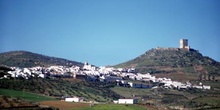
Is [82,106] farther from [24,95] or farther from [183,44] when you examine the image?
[183,44]

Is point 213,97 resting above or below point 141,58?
below

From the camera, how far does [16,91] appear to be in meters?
54.8

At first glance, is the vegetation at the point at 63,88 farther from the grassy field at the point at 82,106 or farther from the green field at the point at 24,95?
the grassy field at the point at 82,106

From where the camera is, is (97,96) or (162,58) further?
(162,58)

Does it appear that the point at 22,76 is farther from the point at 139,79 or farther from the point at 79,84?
the point at 139,79

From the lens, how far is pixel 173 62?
11544 centimetres

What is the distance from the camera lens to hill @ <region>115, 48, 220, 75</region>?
359ft

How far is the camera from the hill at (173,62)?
10944 cm

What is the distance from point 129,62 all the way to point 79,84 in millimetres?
61528

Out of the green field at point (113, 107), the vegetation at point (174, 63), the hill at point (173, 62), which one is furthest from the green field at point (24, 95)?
the hill at point (173, 62)

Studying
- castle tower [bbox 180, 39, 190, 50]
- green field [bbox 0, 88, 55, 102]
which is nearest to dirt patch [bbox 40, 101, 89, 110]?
green field [bbox 0, 88, 55, 102]

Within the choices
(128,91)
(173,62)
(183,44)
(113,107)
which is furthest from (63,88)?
(183,44)

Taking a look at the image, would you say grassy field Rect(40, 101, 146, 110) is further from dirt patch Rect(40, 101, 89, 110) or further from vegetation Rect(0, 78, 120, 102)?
vegetation Rect(0, 78, 120, 102)

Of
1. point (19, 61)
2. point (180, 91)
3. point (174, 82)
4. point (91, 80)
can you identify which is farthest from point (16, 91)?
point (19, 61)
